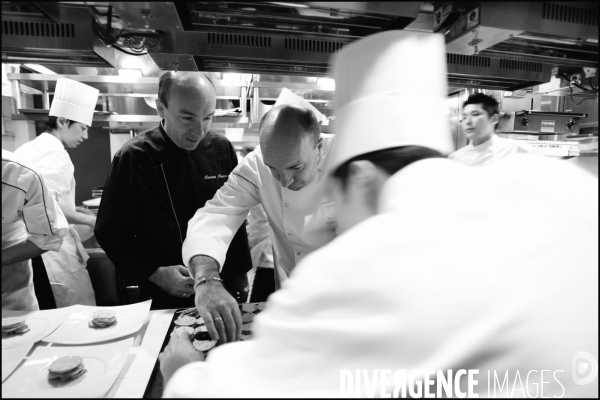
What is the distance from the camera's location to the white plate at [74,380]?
33.4 inches

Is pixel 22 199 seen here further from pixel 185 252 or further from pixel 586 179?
pixel 586 179

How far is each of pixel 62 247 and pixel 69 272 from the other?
0.63 ft

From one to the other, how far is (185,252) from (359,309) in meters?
0.94

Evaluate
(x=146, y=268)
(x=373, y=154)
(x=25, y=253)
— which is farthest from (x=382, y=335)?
(x=25, y=253)

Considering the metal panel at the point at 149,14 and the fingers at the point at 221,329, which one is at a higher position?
the metal panel at the point at 149,14

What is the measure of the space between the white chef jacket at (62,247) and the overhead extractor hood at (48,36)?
A: 6.08 feet

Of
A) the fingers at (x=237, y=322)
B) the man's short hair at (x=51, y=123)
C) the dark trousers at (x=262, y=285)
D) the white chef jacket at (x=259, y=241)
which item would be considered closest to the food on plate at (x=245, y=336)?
the fingers at (x=237, y=322)

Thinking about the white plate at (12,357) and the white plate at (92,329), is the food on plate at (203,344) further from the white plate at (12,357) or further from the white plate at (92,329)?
the white plate at (12,357)

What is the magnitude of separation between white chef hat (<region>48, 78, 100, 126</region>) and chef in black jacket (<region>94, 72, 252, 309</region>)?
134 centimetres

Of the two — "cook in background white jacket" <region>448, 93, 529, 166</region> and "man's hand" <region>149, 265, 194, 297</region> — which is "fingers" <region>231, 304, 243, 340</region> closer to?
"man's hand" <region>149, 265, 194, 297</region>

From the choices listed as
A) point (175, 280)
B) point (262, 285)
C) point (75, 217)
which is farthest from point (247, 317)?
point (75, 217)

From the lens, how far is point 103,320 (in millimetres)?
1163

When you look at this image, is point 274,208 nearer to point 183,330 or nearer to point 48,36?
point 183,330

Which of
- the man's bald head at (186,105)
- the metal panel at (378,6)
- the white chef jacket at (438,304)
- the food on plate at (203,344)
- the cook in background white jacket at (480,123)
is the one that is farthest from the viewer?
the cook in background white jacket at (480,123)
